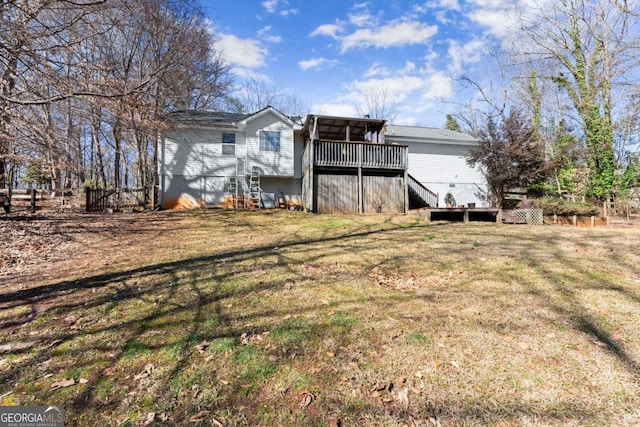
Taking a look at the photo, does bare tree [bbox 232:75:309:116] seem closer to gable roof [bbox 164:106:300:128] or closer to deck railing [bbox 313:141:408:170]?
gable roof [bbox 164:106:300:128]

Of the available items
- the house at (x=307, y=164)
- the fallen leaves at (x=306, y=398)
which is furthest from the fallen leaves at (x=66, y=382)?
the house at (x=307, y=164)

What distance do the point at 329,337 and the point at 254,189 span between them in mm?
14794

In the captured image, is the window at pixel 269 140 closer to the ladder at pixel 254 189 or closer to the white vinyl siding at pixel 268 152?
the white vinyl siding at pixel 268 152

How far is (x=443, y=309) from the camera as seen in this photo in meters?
3.84

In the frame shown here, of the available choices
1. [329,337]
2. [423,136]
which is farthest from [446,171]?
[329,337]

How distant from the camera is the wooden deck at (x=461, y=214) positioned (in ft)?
40.3

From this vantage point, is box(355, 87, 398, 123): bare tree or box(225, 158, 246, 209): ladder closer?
box(225, 158, 246, 209): ladder

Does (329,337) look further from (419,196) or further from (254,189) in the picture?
(254,189)

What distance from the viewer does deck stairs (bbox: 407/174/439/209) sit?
51.5ft

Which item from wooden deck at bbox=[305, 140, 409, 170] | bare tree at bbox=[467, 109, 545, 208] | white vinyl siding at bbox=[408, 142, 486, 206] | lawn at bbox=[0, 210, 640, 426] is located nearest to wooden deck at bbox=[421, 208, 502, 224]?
bare tree at bbox=[467, 109, 545, 208]

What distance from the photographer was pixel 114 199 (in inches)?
575

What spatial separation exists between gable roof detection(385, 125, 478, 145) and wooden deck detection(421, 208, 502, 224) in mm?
6080

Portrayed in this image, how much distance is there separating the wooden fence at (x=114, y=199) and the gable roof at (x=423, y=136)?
1469 centimetres

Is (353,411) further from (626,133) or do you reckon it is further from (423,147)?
(626,133)
